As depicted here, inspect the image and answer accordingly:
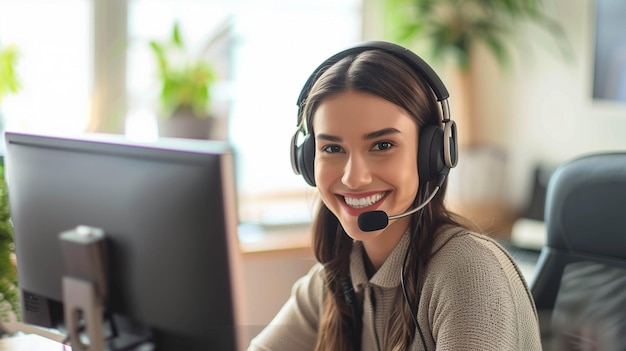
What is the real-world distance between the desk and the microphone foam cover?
1.46 ft

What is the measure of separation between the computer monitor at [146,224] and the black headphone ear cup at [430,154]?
310 millimetres

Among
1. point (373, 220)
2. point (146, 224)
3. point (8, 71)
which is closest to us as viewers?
point (146, 224)

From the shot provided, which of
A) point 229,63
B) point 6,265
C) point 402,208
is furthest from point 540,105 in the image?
point 6,265

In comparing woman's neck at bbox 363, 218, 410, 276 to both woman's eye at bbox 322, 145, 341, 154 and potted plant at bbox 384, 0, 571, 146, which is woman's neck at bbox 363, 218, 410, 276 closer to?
woman's eye at bbox 322, 145, 341, 154

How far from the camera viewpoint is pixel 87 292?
93cm

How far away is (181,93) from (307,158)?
1464 mm

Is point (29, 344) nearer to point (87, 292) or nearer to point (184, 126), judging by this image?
point (87, 292)

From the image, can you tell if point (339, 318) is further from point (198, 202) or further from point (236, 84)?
point (236, 84)

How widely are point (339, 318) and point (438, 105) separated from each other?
37cm

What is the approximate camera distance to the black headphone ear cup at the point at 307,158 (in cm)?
111

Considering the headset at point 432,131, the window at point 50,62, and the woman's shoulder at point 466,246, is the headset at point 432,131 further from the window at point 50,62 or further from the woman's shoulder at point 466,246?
the window at point 50,62

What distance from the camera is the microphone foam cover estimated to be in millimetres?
1003

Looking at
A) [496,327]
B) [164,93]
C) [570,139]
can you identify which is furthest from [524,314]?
[570,139]

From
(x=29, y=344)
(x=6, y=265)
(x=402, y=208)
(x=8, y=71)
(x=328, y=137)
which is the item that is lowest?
(x=29, y=344)
